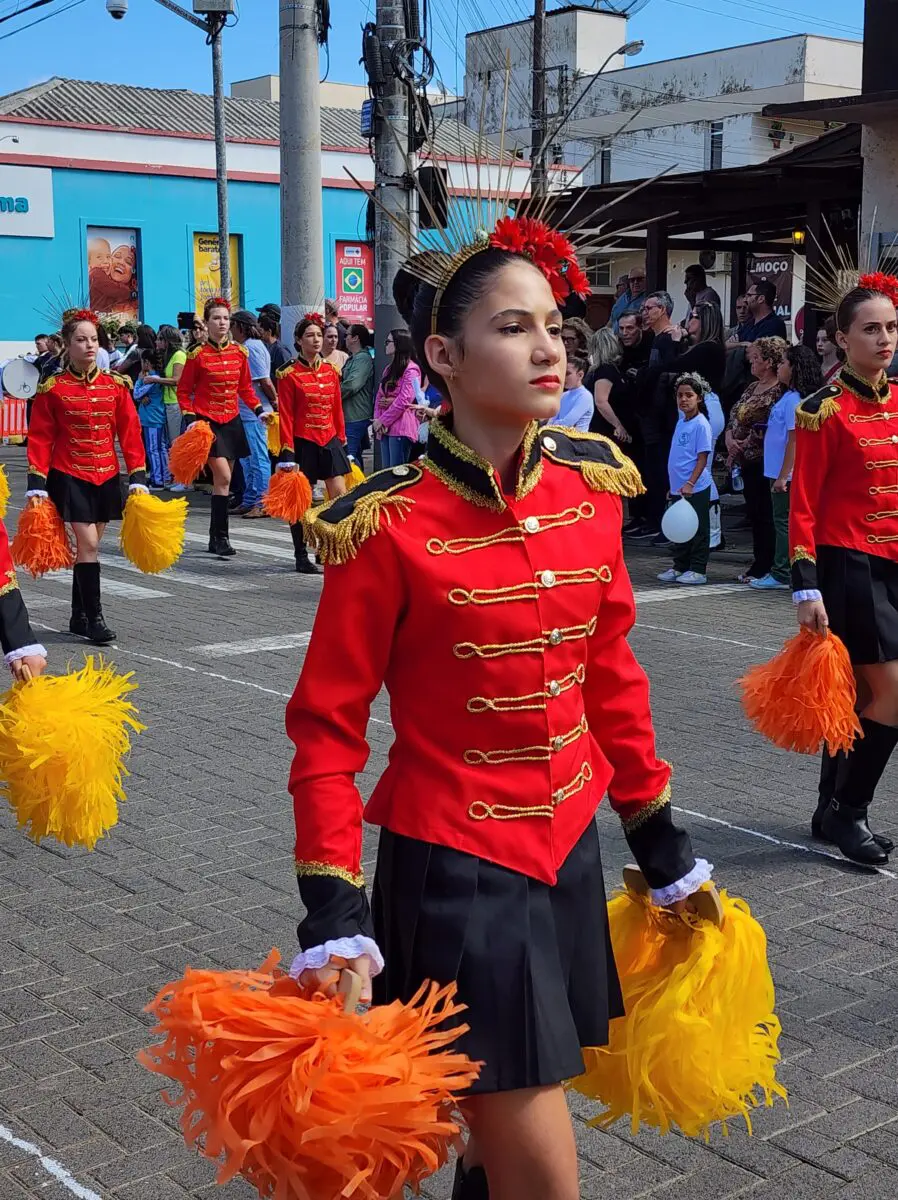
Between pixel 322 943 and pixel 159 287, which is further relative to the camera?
pixel 159 287

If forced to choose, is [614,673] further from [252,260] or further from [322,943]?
[252,260]

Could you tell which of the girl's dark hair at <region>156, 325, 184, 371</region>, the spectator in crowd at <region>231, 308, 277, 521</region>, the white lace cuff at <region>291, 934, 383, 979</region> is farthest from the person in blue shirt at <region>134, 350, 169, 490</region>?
the white lace cuff at <region>291, 934, 383, 979</region>

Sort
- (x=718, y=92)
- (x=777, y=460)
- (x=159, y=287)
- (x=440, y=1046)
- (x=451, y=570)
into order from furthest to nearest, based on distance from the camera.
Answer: (x=718, y=92) < (x=159, y=287) < (x=777, y=460) < (x=451, y=570) < (x=440, y=1046)

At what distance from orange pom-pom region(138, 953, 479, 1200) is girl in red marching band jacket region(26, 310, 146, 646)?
25.3 feet

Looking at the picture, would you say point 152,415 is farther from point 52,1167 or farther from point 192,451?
point 52,1167

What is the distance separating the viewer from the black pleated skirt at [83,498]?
9750mm

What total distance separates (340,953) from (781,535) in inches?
383

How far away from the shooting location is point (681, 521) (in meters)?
11.7

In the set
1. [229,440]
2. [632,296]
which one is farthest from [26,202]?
[229,440]

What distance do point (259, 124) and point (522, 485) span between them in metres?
39.4

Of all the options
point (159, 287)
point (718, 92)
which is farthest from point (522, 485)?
point (718, 92)

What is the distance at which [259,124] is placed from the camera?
130 feet

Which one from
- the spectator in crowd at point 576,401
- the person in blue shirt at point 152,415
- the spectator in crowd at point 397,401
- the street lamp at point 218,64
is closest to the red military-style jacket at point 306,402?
the spectator in crowd at point 397,401

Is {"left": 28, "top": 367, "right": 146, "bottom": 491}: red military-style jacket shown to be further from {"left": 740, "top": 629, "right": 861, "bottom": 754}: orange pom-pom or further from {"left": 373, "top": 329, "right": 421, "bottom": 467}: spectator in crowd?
{"left": 740, "top": 629, "right": 861, "bottom": 754}: orange pom-pom
